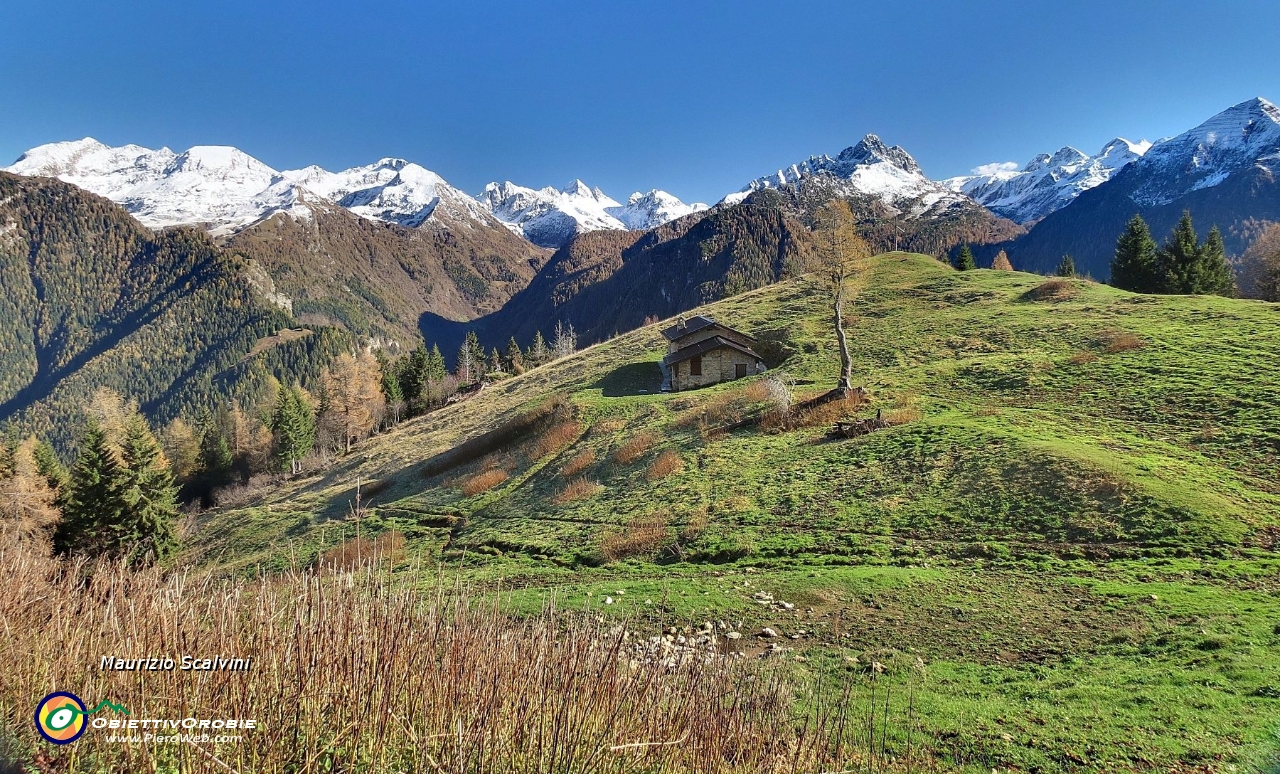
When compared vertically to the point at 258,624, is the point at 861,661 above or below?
below

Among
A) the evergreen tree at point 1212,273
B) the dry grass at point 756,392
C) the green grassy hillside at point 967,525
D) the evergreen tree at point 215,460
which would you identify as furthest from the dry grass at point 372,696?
the evergreen tree at point 215,460

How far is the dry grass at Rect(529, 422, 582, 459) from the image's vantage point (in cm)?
3384

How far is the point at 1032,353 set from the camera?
32312 mm

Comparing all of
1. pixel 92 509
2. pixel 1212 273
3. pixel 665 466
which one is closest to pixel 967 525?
pixel 665 466

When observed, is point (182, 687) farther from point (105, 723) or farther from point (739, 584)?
point (739, 584)

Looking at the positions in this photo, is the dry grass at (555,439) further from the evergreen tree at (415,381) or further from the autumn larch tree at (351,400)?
the evergreen tree at (415,381)

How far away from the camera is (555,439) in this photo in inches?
1372

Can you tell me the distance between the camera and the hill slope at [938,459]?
15.3 metres

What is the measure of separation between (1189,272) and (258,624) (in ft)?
262

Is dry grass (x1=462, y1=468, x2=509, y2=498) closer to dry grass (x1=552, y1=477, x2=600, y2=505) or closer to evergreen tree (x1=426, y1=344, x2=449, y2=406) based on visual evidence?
dry grass (x1=552, y1=477, x2=600, y2=505)

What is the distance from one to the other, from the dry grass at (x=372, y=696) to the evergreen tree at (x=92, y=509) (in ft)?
130

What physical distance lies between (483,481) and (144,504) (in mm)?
22722

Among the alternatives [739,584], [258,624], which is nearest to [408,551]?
[739,584]

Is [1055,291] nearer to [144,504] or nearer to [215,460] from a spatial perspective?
[144,504]
